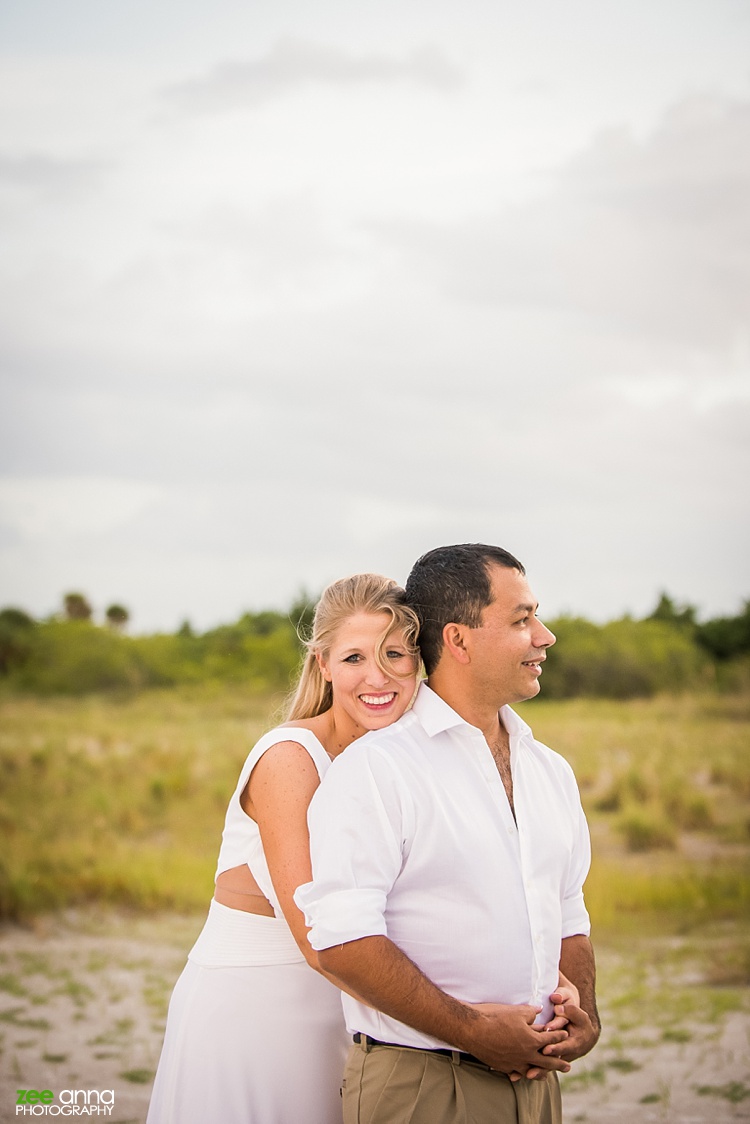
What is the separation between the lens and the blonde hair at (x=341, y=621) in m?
2.85

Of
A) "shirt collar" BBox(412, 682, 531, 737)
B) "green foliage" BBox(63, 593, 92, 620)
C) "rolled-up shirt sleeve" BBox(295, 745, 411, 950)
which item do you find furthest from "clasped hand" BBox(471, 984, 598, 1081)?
"green foliage" BBox(63, 593, 92, 620)

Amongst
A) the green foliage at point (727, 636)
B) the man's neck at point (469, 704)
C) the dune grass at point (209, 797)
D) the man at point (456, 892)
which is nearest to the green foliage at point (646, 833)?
the dune grass at point (209, 797)

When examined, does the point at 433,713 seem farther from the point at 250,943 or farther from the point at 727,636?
the point at 727,636

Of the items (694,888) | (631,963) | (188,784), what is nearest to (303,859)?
(631,963)

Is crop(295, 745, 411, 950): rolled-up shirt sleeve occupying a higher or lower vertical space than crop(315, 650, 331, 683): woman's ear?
lower

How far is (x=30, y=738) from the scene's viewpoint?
20.2m

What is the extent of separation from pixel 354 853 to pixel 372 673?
0.64 meters

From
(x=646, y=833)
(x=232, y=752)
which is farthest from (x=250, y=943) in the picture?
(x=232, y=752)

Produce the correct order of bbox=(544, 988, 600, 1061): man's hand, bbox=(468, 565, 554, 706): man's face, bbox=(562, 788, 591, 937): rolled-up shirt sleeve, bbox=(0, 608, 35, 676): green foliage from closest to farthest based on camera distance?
bbox=(544, 988, 600, 1061): man's hand
bbox=(468, 565, 554, 706): man's face
bbox=(562, 788, 591, 937): rolled-up shirt sleeve
bbox=(0, 608, 35, 676): green foliage

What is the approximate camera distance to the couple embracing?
236 cm

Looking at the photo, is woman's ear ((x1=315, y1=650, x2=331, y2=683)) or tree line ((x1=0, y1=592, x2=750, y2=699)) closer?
woman's ear ((x1=315, y1=650, x2=331, y2=683))

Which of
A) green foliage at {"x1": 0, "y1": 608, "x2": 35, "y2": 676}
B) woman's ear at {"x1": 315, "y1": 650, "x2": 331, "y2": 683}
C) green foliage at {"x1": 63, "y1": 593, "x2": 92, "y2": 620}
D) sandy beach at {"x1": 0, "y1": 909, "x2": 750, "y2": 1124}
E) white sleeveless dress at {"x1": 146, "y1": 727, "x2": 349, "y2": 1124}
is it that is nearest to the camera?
white sleeveless dress at {"x1": 146, "y1": 727, "x2": 349, "y2": 1124}

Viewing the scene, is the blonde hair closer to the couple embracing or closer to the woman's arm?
the couple embracing

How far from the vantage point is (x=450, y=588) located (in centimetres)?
271
